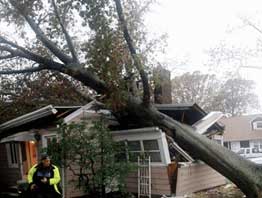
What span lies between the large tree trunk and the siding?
761 centimetres

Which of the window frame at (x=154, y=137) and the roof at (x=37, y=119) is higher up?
the roof at (x=37, y=119)

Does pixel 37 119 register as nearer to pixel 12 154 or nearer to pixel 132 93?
pixel 12 154

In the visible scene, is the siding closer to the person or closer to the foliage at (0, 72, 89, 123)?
the foliage at (0, 72, 89, 123)

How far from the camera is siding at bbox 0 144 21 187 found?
1760 centimetres

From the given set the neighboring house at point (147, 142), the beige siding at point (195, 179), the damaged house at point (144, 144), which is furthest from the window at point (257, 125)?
the beige siding at point (195, 179)

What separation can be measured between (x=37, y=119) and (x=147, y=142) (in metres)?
4.22

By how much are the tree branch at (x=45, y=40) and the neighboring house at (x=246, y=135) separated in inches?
1287

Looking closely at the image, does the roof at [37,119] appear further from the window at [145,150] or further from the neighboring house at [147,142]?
the window at [145,150]

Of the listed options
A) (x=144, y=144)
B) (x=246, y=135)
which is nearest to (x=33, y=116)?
(x=144, y=144)

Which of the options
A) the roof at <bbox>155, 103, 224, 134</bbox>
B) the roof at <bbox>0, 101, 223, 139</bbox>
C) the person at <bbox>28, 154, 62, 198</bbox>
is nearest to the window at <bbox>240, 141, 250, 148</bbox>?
the roof at <bbox>0, 101, 223, 139</bbox>

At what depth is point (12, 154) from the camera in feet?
58.9

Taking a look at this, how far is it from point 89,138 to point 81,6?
4.14 metres

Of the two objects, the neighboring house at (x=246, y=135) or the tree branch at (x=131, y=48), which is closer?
the tree branch at (x=131, y=48)

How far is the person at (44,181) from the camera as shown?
10.1 m
